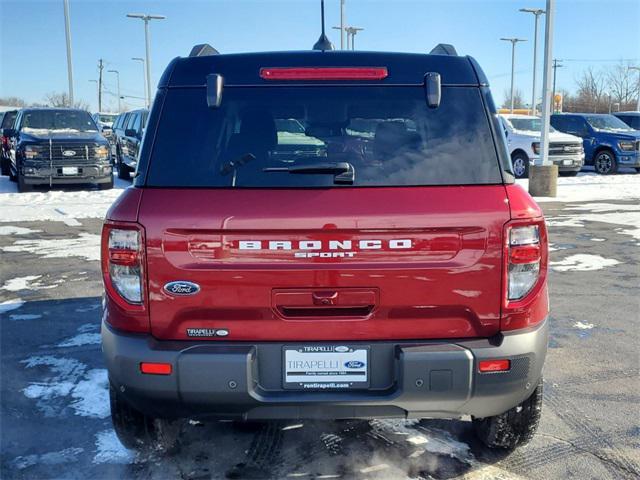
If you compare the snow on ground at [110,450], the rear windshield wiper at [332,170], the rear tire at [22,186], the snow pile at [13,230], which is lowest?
the snow on ground at [110,450]

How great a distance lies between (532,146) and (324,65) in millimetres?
16297

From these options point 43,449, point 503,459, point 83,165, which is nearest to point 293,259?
point 503,459

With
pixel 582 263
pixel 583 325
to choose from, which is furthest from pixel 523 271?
pixel 582 263

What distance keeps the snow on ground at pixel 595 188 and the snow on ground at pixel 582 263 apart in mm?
6348

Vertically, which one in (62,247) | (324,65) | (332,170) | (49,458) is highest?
(324,65)

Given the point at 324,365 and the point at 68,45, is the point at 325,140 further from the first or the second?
the point at 68,45

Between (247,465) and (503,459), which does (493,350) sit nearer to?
(503,459)

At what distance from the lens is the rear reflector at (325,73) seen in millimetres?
2895

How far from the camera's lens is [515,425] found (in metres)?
3.17

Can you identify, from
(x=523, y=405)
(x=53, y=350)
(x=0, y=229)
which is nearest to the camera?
(x=523, y=405)

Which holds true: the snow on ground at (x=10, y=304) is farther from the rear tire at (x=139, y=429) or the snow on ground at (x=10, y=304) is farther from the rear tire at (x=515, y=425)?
the rear tire at (x=515, y=425)

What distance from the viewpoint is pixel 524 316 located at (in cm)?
274

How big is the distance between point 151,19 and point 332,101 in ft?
120

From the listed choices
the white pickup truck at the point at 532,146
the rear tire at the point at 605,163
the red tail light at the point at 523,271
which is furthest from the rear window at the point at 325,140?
the rear tire at the point at 605,163
